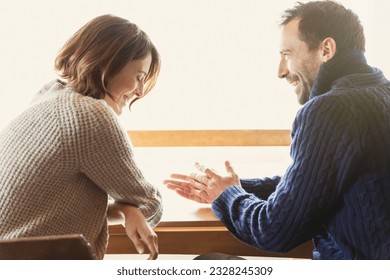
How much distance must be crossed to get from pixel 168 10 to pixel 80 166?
1.20 metres

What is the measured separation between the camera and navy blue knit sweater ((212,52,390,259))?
2.93 feet

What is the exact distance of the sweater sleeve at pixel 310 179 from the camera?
2.95 ft

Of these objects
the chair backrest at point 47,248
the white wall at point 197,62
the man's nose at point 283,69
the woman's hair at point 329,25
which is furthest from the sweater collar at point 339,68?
the white wall at point 197,62

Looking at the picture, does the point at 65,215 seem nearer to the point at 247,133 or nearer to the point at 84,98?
the point at 84,98

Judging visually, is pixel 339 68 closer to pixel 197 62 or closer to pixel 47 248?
pixel 47 248

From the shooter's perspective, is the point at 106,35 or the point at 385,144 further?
the point at 106,35

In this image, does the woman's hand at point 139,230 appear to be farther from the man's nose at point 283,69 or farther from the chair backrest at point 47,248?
the man's nose at point 283,69

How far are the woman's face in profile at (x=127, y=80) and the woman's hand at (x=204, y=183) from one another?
0.26 metres

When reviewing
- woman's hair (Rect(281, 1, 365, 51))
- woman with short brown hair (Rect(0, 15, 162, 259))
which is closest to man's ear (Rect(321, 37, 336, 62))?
woman's hair (Rect(281, 1, 365, 51))

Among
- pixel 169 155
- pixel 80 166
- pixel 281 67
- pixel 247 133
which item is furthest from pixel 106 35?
pixel 247 133

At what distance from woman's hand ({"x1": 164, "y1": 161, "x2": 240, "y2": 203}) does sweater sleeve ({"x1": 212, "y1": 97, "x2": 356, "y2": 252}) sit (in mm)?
158

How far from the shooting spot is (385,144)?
2.97 ft

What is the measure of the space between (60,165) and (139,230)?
0.70 ft
